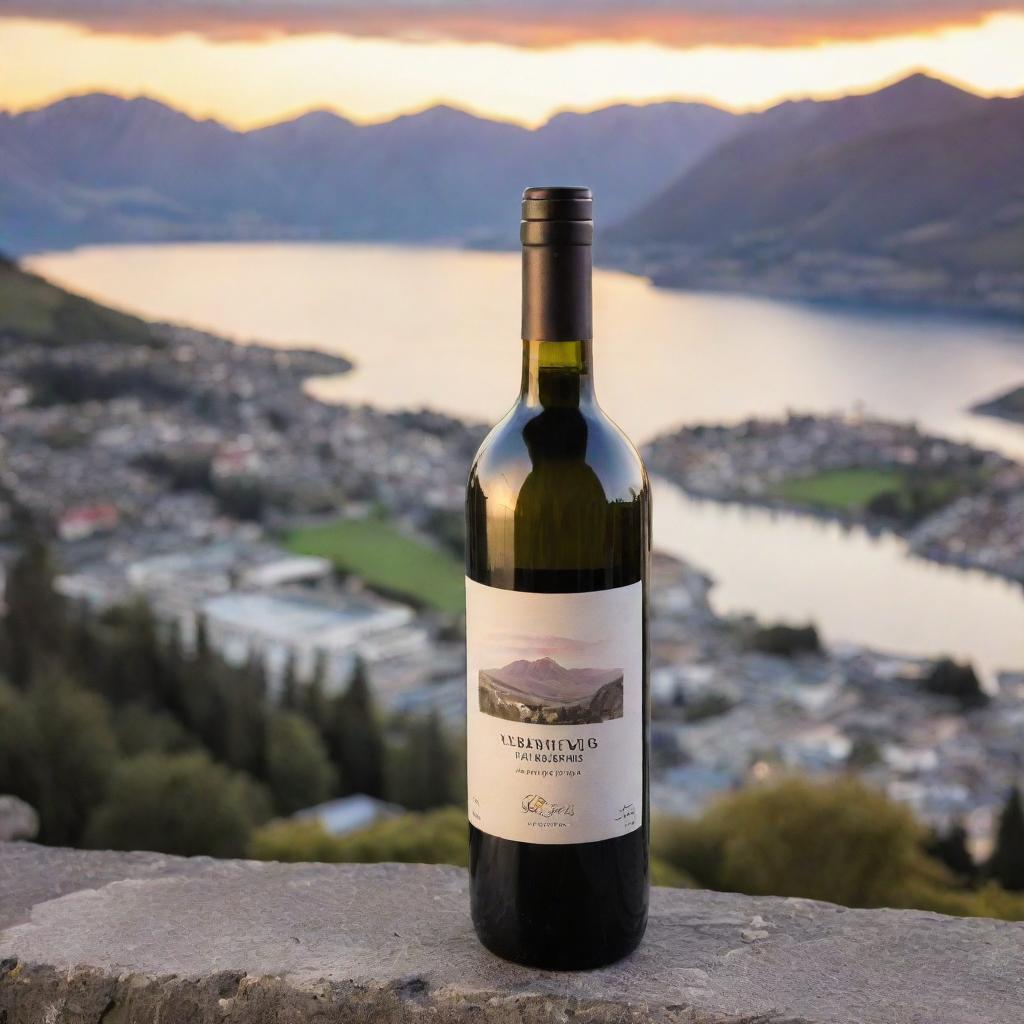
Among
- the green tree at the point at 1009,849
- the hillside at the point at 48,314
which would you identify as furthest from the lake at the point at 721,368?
the green tree at the point at 1009,849

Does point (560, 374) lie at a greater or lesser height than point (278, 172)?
lesser

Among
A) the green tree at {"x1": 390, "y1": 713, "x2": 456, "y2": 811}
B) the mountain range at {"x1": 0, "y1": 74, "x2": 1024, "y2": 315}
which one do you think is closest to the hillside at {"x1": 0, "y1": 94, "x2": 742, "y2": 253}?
the mountain range at {"x1": 0, "y1": 74, "x2": 1024, "y2": 315}

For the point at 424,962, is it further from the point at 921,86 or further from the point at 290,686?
the point at 290,686

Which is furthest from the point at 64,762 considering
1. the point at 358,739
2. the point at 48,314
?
the point at 48,314

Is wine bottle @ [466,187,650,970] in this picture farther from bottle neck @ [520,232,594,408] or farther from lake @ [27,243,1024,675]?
lake @ [27,243,1024,675]

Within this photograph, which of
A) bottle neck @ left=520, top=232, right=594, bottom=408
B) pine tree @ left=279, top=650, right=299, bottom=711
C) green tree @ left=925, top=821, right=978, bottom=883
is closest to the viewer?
bottle neck @ left=520, top=232, right=594, bottom=408

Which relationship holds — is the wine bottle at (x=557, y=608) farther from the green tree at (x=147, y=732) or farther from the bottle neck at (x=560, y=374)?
the green tree at (x=147, y=732)
